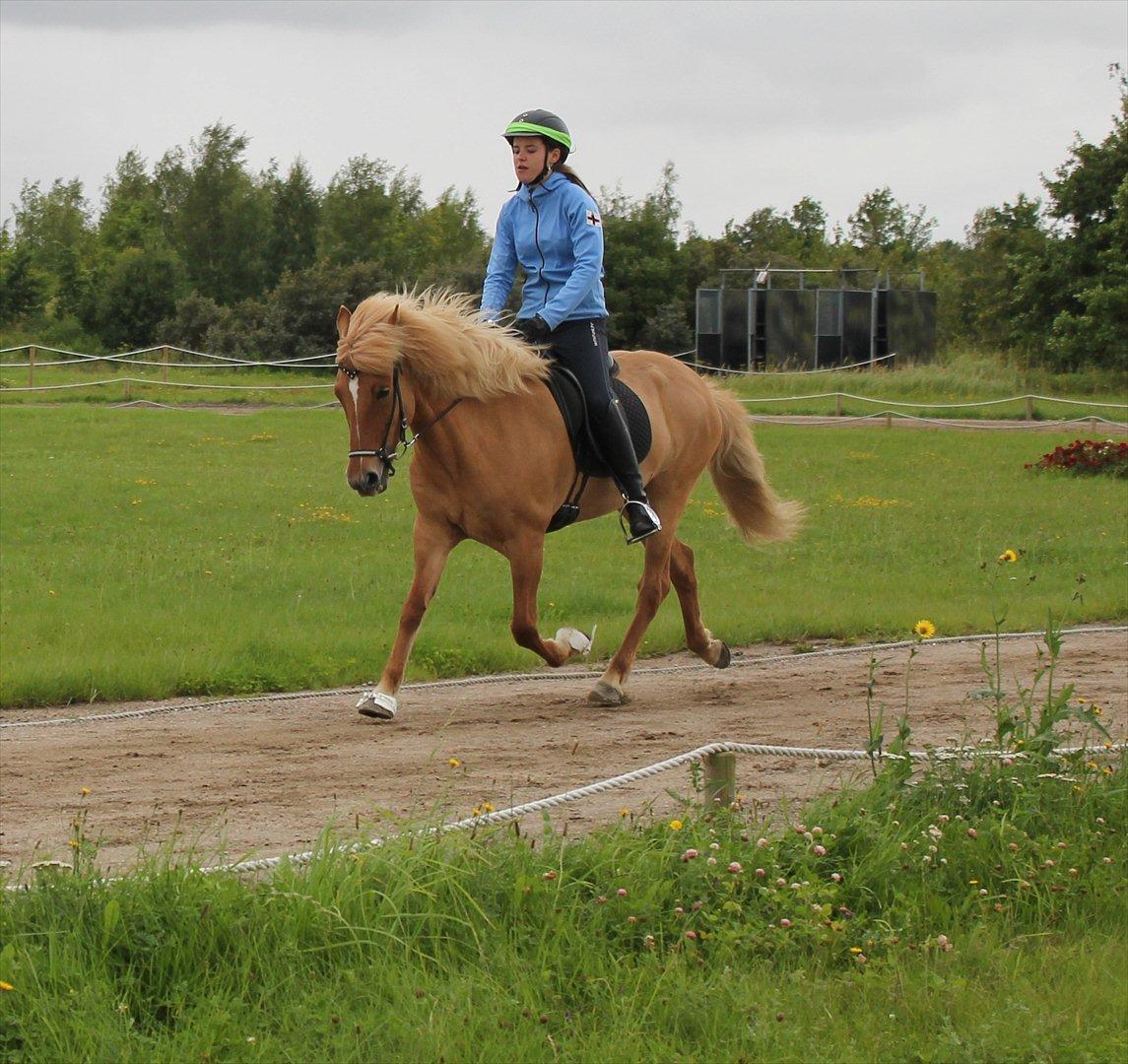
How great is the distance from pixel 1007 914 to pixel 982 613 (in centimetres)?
762

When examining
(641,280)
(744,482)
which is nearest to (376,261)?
(641,280)

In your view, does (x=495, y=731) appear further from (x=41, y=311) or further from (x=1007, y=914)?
(x=41, y=311)

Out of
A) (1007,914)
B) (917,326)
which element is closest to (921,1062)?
(1007,914)

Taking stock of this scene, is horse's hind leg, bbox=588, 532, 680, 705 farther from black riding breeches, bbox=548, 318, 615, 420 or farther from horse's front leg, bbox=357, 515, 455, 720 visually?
horse's front leg, bbox=357, 515, 455, 720

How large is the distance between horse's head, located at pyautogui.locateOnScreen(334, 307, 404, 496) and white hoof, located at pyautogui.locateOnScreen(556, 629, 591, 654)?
5.22 feet

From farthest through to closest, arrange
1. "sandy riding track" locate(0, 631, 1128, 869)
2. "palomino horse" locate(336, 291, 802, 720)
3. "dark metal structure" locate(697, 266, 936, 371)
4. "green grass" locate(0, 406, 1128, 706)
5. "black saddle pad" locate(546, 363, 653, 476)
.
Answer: "dark metal structure" locate(697, 266, 936, 371)
"green grass" locate(0, 406, 1128, 706)
"black saddle pad" locate(546, 363, 653, 476)
"palomino horse" locate(336, 291, 802, 720)
"sandy riding track" locate(0, 631, 1128, 869)

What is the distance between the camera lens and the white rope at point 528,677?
29.8 ft

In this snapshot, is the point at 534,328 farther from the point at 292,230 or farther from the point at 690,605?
the point at 292,230

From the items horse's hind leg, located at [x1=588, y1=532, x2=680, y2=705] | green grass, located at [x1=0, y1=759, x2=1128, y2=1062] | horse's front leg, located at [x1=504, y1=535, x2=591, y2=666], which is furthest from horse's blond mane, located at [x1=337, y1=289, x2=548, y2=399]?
green grass, located at [x1=0, y1=759, x2=1128, y2=1062]

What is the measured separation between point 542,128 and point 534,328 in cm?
112

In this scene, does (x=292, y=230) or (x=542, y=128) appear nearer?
(x=542, y=128)

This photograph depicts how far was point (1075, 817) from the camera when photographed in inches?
244

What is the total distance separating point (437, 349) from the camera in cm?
844

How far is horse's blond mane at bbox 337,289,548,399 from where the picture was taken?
26.7 feet
